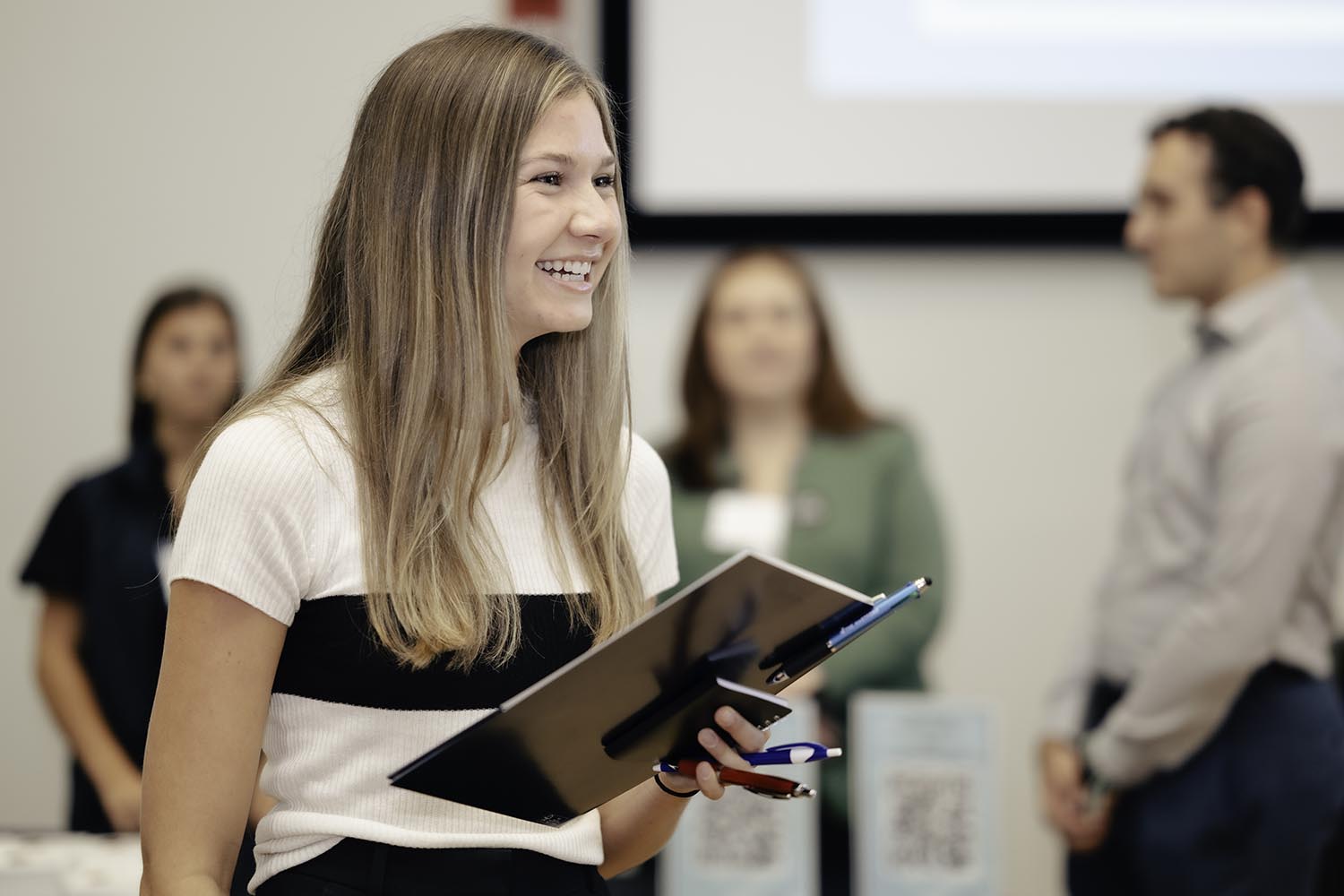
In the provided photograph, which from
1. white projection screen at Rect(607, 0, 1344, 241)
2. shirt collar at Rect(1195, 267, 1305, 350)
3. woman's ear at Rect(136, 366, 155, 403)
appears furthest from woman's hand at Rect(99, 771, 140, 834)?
shirt collar at Rect(1195, 267, 1305, 350)

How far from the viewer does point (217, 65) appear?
11.3 feet

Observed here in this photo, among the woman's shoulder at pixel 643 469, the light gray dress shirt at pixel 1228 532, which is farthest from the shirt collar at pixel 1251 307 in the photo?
the woman's shoulder at pixel 643 469

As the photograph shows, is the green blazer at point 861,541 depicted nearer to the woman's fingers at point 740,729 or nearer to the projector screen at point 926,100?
the projector screen at point 926,100

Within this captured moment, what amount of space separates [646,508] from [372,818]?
1.30 ft

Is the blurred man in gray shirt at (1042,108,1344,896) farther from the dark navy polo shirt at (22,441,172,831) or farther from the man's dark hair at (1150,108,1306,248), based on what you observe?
the dark navy polo shirt at (22,441,172,831)

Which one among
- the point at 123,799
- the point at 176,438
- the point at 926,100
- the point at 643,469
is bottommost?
the point at 123,799

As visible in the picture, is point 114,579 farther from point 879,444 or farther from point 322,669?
point 322,669

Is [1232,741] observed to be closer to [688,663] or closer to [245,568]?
[688,663]

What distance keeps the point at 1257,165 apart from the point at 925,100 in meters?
0.95

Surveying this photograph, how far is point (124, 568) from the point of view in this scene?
100 inches

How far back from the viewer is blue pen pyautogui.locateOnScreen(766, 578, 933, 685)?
103cm

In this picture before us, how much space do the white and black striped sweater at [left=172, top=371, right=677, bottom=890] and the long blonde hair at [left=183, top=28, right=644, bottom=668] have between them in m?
0.02

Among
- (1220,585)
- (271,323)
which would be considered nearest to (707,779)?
(1220,585)

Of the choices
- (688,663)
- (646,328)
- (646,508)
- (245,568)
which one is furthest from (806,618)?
(646,328)
